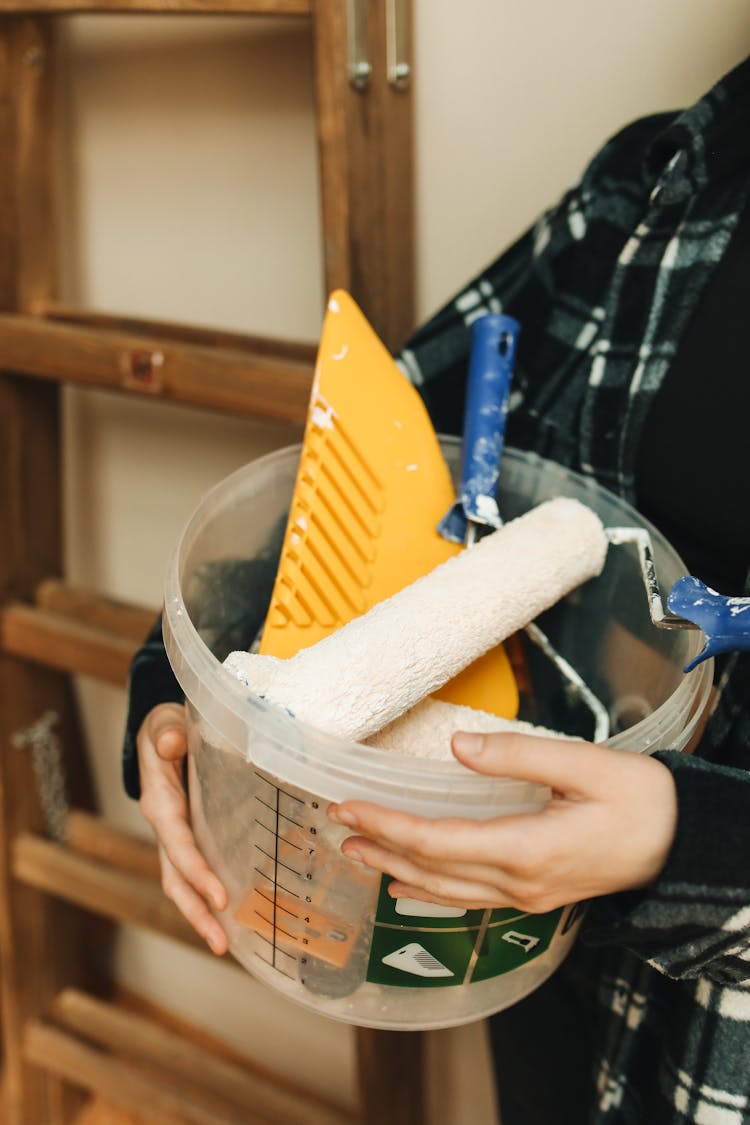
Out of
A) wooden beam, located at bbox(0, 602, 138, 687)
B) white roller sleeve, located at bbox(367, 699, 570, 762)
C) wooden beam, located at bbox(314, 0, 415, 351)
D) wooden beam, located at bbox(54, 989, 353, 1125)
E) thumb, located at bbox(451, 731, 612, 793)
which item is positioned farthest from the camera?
wooden beam, located at bbox(54, 989, 353, 1125)

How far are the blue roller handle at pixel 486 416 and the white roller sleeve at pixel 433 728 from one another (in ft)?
0.34

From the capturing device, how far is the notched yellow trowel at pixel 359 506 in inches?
18.9

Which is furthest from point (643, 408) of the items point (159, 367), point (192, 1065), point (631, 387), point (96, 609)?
point (192, 1065)

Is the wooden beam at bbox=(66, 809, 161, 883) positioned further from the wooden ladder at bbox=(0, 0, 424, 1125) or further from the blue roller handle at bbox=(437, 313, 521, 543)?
the blue roller handle at bbox=(437, 313, 521, 543)

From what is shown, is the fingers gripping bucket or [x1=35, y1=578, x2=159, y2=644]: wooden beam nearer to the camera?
the fingers gripping bucket

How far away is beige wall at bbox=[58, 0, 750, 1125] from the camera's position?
25.5 inches

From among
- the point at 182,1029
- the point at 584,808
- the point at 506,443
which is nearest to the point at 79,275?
the point at 506,443

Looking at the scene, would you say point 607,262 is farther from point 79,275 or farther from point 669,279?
point 79,275

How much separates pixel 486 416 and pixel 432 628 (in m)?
0.15

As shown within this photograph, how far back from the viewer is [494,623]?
46cm

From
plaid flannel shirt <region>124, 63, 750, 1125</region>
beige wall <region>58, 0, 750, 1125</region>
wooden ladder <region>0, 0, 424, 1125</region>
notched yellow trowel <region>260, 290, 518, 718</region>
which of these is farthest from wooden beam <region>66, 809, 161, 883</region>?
notched yellow trowel <region>260, 290, 518, 718</region>

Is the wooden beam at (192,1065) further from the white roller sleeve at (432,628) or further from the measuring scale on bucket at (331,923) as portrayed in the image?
the white roller sleeve at (432,628)

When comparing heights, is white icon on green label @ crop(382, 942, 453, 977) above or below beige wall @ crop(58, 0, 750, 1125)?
below

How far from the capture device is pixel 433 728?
0.46 metres
